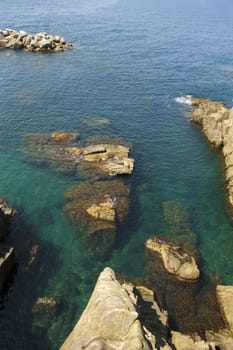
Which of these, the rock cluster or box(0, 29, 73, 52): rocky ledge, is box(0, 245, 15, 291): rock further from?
box(0, 29, 73, 52): rocky ledge

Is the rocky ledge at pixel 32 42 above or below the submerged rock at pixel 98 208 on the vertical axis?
above

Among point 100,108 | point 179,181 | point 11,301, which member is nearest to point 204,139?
point 179,181

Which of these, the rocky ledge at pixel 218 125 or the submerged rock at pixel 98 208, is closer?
the submerged rock at pixel 98 208

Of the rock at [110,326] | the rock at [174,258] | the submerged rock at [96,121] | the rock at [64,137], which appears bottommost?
the rock at [174,258]

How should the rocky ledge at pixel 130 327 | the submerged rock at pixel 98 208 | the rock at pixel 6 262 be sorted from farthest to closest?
the submerged rock at pixel 98 208 < the rock at pixel 6 262 < the rocky ledge at pixel 130 327

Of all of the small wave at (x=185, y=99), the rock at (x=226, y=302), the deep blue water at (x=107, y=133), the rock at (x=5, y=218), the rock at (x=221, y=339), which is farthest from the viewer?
the small wave at (x=185, y=99)

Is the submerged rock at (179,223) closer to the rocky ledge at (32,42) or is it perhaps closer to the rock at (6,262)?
the rock at (6,262)

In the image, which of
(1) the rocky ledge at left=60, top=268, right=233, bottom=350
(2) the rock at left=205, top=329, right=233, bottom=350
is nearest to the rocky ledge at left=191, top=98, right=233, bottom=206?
(2) the rock at left=205, top=329, right=233, bottom=350

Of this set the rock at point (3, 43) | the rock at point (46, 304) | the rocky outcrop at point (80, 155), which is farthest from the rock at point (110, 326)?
the rock at point (3, 43)
